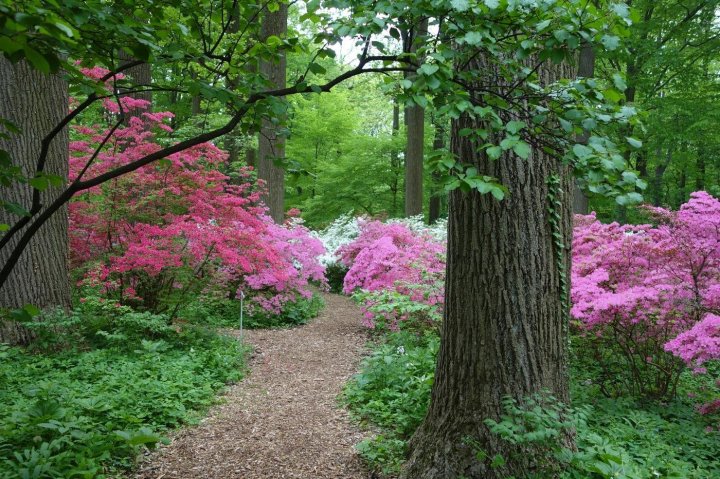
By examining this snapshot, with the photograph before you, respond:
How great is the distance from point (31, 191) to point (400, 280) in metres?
4.20

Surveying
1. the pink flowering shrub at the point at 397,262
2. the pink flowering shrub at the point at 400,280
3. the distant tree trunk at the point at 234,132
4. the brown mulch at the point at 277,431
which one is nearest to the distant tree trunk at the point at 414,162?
the pink flowering shrub at the point at 400,280

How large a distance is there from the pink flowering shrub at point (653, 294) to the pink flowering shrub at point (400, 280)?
5.41ft

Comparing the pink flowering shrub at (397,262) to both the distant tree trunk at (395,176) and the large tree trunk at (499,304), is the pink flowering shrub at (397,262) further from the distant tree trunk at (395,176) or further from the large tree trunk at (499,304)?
the distant tree trunk at (395,176)

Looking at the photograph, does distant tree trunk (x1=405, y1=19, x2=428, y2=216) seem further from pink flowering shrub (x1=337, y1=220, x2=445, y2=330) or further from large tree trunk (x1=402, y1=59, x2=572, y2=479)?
large tree trunk (x1=402, y1=59, x2=572, y2=479)

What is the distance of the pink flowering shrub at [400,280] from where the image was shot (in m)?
5.80

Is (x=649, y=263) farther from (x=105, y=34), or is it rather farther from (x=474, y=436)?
(x=105, y=34)

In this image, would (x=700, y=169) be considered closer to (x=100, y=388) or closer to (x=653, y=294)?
(x=653, y=294)

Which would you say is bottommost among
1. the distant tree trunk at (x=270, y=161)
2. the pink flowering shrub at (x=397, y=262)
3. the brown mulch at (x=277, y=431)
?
the brown mulch at (x=277, y=431)

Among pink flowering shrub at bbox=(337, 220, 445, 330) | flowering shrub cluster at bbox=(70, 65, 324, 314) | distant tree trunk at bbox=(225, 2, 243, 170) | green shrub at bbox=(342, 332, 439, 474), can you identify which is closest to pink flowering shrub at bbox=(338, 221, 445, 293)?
pink flowering shrub at bbox=(337, 220, 445, 330)

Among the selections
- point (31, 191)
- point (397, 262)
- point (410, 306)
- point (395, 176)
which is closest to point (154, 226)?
point (31, 191)

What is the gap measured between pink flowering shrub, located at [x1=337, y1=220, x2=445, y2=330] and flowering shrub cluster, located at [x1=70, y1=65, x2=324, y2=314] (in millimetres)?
1581

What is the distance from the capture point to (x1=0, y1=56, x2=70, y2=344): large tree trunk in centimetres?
459

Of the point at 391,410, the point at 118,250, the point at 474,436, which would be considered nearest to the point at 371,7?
the point at 474,436

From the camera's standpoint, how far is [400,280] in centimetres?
641
